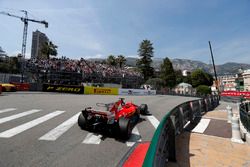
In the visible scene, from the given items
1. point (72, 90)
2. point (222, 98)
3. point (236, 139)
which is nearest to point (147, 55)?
point (222, 98)

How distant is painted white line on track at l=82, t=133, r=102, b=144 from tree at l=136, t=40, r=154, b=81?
66.1 meters

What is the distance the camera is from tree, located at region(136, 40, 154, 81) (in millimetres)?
71562

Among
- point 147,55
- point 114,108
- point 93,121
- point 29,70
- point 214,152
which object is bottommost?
point 214,152

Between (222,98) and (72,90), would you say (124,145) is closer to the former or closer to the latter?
(72,90)

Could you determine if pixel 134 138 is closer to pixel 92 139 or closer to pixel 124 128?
pixel 124 128

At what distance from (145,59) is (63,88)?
51552 millimetres

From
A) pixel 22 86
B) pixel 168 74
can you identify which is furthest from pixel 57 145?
pixel 168 74

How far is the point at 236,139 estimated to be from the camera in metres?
5.96

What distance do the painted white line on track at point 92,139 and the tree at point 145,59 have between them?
66.1 m

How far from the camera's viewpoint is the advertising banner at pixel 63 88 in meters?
25.7

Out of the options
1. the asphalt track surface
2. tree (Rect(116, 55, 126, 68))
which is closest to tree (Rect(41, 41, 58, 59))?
tree (Rect(116, 55, 126, 68))

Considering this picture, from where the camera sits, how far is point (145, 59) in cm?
7288

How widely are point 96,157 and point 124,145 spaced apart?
1.13m

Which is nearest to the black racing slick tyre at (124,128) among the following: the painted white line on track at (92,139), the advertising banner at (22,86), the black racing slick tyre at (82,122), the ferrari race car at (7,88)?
the painted white line on track at (92,139)
